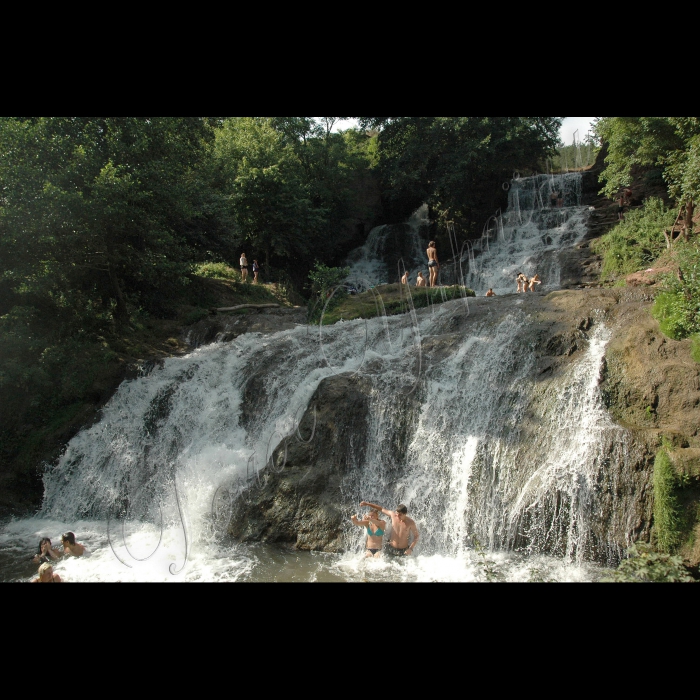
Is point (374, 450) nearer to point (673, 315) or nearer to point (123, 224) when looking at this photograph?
point (673, 315)

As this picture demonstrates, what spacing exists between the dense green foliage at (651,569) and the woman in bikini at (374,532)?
2.65 m

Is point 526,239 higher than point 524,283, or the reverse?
point 526,239

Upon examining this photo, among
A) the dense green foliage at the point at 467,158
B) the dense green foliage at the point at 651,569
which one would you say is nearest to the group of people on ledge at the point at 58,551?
the dense green foliage at the point at 651,569

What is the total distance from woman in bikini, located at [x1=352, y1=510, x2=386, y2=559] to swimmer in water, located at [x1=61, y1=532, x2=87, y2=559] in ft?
13.1

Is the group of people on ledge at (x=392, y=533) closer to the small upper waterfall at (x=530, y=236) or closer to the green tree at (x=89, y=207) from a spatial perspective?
the green tree at (x=89, y=207)

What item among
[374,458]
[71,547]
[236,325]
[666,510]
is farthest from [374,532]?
[236,325]

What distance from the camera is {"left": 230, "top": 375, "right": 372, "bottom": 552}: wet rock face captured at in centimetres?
823

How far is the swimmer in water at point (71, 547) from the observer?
7793mm

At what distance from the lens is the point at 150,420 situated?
10945 millimetres

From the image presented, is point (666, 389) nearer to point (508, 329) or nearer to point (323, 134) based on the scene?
point (508, 329)

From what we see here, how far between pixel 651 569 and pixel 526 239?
14497mm

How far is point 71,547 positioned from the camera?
25.8 feet
